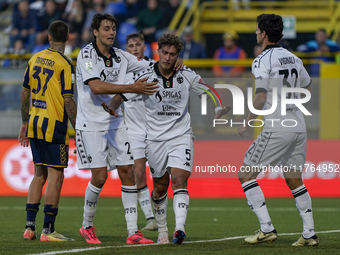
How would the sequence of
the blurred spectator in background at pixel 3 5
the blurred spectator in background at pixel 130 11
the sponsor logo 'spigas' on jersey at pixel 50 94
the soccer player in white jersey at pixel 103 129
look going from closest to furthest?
the soccer player in white jersey at pixel 103 129, the sponsor logo 'spigas' on jersey at pixel 50 94, the blurred spectator in background at pixel 130 11, the blurred spectator in background at pixel 3 5

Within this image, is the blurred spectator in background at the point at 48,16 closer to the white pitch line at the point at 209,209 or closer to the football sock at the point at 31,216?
the white pitch line at the point at 209,209

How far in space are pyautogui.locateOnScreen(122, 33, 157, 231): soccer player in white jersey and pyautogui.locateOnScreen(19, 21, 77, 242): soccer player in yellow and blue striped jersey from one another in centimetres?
152

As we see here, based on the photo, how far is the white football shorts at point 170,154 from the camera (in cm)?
687

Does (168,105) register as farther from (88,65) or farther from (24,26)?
(24,26)

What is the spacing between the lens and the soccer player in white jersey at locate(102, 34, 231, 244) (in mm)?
6816

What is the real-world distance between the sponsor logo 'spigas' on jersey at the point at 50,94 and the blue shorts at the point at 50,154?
7 cm

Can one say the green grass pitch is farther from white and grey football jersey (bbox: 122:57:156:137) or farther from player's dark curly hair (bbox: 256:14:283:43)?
player's dark curly hair (bbox: 256:14:283:43)

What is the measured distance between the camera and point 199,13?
19.5 m

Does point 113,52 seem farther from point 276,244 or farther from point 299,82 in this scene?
point 276,244

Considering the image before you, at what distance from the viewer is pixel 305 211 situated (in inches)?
265

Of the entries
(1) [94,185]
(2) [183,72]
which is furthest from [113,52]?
(1) [94,185]

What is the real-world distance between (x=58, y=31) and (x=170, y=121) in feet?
5.31

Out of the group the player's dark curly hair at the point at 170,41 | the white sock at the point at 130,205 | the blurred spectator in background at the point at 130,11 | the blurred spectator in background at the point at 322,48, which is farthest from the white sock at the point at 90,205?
the blurred spectator in background at the point at 130,11

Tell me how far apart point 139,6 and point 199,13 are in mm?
2273
